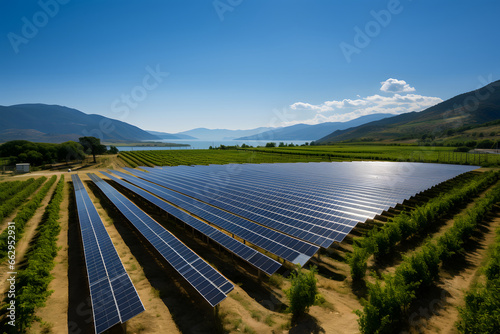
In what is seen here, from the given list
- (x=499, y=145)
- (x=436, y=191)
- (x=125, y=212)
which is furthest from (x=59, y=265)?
(x=499, y=145)

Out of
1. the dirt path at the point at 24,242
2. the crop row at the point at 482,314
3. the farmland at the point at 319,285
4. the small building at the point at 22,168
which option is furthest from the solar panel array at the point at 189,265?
the small building at the point at 22,168

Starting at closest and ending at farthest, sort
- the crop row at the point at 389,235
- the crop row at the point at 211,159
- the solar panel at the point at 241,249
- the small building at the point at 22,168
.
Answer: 1. the solar panel at the point at 241,249
2. the crop row at the point at 389,235
3. the small building at the point at 22,168
4. the crop row at the point at 211,159

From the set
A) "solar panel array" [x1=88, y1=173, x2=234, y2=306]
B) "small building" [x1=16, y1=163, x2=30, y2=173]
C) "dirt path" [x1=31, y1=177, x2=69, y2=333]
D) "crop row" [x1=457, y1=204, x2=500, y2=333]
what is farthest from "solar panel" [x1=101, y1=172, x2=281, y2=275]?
"small building" [x1=16, y1=163, x2=30, y2=173]

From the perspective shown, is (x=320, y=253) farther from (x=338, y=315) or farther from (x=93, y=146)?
(x=93, y=146)

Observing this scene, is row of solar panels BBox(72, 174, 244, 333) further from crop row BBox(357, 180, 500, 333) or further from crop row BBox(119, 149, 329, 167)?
crop row BBox(119, 149, 329, 167)

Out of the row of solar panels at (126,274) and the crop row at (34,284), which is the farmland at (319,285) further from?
the row of solar panels at (126,274)

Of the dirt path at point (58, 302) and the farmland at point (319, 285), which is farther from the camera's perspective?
the dirt path at point (58, 302)
